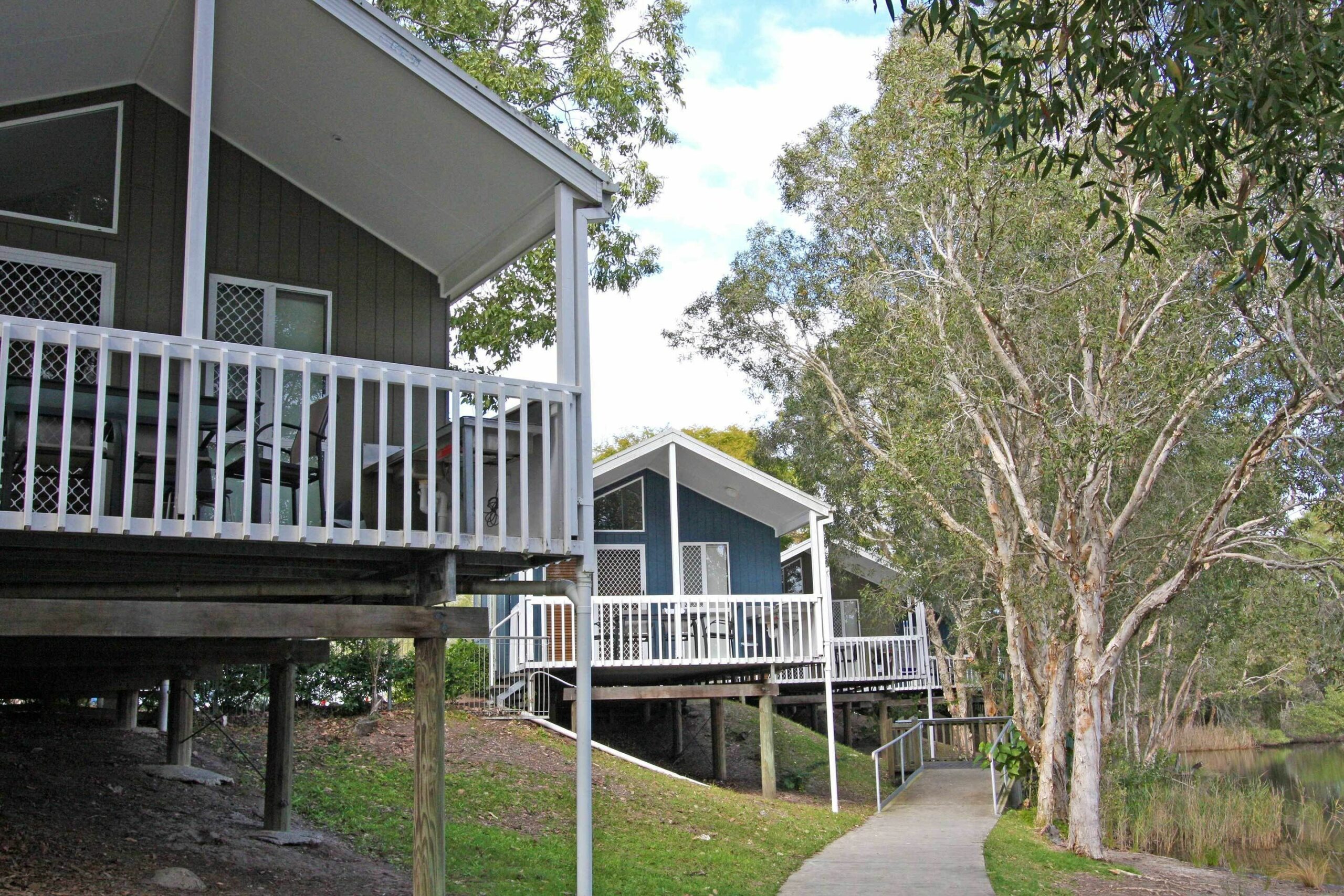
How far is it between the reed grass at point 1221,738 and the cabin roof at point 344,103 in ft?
126

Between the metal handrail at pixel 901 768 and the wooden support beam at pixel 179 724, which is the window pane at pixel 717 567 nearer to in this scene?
the metal handrail at pixel 901 768

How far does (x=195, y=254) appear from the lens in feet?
24.1

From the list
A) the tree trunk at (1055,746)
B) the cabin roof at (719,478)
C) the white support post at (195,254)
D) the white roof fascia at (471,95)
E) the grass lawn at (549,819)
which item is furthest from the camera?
the cabin roof at (719,478)

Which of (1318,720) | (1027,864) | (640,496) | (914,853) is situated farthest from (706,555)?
(1318,720)

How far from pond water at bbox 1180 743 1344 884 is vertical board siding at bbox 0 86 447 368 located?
14.1m

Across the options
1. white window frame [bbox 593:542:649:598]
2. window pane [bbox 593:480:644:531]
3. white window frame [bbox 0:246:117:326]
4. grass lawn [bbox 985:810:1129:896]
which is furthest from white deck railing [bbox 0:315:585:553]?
window pane [bbox 593:480:644:531]

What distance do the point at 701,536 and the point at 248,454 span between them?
15.9 metres

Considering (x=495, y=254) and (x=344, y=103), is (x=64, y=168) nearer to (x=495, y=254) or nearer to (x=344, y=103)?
(x=344, y=103)

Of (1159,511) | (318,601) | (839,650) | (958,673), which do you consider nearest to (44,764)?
(318,601)

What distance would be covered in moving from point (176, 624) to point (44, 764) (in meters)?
5.50

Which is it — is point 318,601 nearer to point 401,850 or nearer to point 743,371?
point 401,850

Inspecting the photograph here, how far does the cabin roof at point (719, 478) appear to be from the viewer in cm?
2027

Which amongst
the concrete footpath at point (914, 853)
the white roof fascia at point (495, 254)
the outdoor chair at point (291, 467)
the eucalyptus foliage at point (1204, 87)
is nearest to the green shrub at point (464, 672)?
the concrete footpath at point (914, 853)

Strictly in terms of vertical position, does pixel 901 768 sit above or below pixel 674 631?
below
